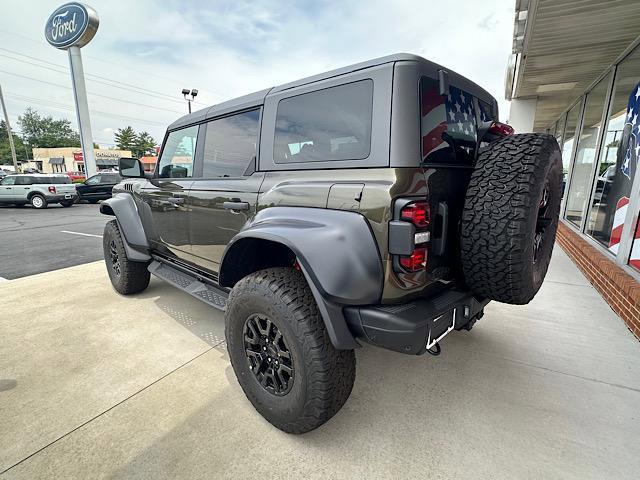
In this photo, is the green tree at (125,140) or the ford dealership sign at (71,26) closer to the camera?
the ford dealership sign at (71,26)

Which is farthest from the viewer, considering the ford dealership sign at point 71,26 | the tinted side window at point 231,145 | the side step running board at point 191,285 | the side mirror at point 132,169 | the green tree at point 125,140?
the green tree at point 125,140

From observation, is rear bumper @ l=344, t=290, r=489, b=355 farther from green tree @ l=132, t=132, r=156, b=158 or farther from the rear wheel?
green tree @ l=132, t=132, r=156, b=158

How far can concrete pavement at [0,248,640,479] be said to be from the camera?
165cm

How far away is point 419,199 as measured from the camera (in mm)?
1505

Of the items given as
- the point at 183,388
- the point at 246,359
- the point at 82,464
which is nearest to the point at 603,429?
the point at 246,359

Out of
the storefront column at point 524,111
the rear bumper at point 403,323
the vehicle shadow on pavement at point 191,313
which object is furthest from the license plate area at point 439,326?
the storefront column at point 524,111

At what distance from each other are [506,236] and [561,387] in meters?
1.45

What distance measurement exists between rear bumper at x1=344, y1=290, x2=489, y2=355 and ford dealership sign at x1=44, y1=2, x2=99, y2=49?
1962cm

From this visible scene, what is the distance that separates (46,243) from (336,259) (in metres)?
8.08

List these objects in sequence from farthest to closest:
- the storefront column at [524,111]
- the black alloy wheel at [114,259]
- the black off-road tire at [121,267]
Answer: the storefront column at [524,111] → the black alloy wheel at [114,259] → the black off-road tire at [121,267]

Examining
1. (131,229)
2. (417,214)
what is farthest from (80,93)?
(417,214)

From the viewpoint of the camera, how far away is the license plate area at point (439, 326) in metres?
1.52

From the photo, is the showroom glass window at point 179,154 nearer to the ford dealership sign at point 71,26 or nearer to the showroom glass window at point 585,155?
the showroom glass window at point 585,155

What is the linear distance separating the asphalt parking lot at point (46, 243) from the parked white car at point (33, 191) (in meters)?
2.94
